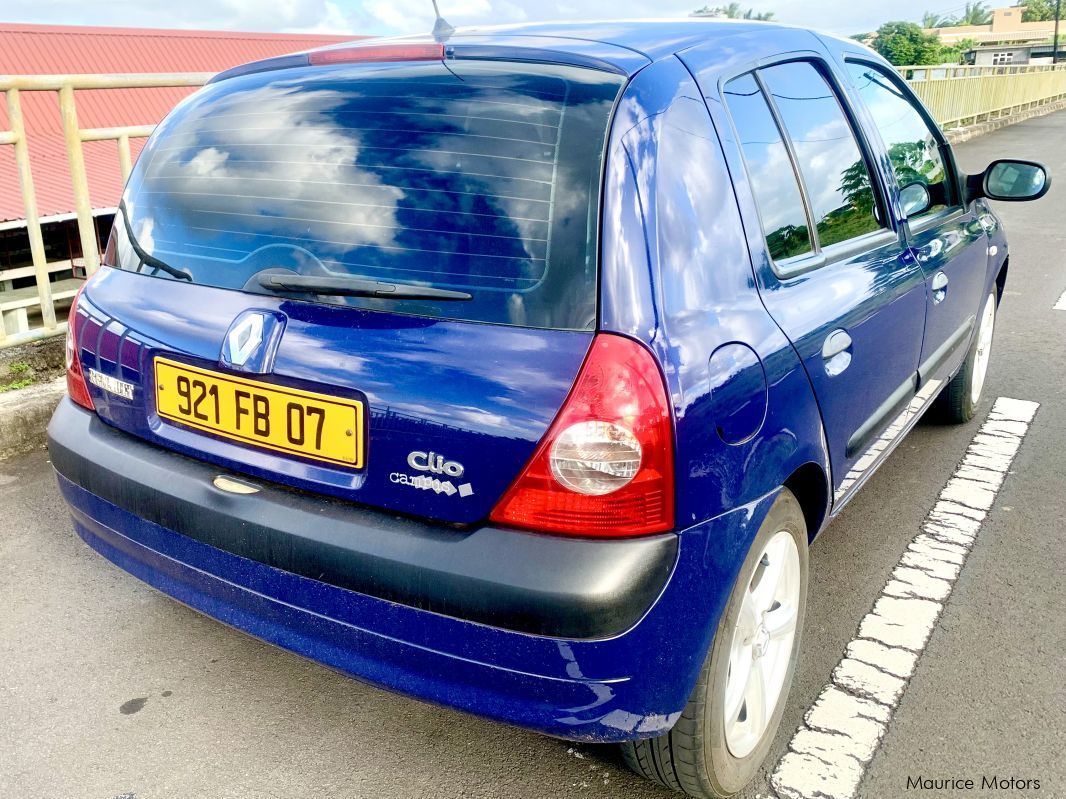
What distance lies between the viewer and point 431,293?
5.91 feet

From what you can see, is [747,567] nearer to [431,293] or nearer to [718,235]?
[718,235]

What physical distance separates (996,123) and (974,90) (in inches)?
144

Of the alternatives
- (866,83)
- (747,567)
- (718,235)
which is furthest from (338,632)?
(866,83)

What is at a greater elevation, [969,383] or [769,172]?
[769,172]

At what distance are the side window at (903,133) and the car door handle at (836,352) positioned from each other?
0.93 meters

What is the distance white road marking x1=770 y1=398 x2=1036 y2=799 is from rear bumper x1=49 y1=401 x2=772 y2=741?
0.60m

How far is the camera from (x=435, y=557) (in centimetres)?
172

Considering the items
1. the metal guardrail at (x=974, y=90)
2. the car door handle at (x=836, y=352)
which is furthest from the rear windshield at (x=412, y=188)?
the metal guardrail at (x=974, y=90)

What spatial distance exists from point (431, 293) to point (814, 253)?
107cm

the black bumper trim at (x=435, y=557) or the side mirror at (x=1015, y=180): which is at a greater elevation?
the side mirror at (x=1015, y=180)

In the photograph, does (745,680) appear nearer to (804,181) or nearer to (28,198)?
(804,181)

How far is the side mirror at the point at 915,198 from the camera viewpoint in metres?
3.04

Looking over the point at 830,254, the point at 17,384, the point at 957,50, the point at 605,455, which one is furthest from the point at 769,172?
the point at 957,50

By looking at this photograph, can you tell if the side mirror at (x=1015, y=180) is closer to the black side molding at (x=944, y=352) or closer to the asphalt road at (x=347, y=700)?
the black side molding at (x=944, y=352)
